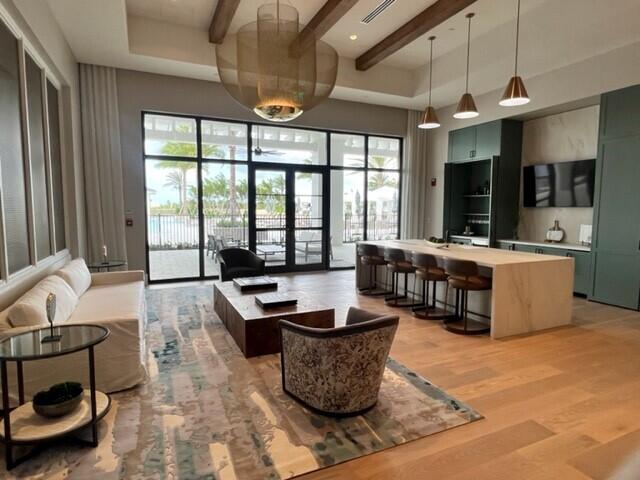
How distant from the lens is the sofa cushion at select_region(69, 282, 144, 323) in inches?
124

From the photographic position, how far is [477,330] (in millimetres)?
4320

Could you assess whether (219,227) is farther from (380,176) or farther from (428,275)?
(428,275)

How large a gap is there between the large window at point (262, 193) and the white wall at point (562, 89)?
107cm

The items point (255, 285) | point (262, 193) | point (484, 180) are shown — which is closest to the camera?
point (255, 285)

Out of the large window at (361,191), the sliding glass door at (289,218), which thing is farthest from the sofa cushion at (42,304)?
the large window at (361,191)

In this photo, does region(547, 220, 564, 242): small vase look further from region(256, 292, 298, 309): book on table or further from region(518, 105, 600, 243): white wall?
region(256, 292, 298, 309): book on table

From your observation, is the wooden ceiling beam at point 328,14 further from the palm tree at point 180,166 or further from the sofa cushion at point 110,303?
the sofa cushion at point 110,303

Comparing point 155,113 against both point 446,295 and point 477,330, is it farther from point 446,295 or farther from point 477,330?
point 477,330

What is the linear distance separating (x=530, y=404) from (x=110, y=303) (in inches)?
147

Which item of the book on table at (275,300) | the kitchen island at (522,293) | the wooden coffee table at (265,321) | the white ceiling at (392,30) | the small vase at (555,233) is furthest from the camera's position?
the small vase at (555,233)

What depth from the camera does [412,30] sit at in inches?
223

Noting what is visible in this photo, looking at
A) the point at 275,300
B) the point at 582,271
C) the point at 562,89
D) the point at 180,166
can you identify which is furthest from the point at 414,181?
the point at 275,300

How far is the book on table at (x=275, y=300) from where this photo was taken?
374 cm

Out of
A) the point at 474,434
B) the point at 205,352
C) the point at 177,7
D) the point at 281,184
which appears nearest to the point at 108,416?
the point at 205,352
